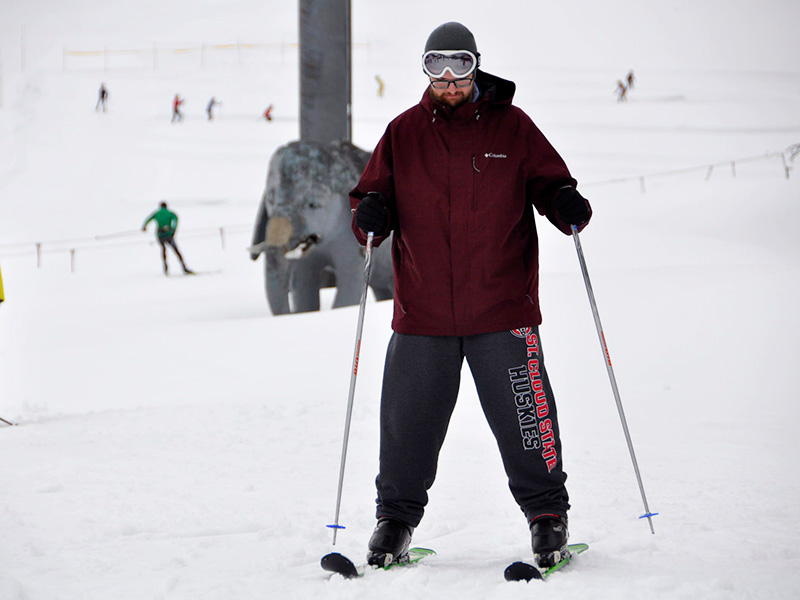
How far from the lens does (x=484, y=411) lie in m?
2.59

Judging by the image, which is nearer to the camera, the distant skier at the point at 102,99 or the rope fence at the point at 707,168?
the rope fence at the point at 707,168

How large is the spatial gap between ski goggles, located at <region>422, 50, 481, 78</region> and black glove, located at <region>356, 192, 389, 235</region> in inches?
14.7

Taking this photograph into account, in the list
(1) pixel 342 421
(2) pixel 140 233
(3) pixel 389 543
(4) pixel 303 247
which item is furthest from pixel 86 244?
(3) pixel 389 543

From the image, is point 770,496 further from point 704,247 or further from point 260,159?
point 260,159

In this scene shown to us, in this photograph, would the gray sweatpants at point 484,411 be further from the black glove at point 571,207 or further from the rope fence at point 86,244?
the rope fence at point 86,244

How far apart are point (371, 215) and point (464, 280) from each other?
12.0 inches

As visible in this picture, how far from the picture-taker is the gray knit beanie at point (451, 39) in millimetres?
2594

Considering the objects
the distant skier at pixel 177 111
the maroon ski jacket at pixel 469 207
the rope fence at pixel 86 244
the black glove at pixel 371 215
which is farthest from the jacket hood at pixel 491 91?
the distant skier at pixel 177 111

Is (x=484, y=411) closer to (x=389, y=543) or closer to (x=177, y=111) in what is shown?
(x=389, y=543)

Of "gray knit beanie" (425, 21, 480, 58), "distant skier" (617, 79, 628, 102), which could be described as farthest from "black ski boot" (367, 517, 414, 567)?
"distant skier" (617, 79, 628, 102)

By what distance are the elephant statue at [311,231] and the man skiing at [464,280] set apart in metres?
5.82

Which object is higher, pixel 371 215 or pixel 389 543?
pixel 371 215

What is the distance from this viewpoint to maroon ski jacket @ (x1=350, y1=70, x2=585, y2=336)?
2.56 meters

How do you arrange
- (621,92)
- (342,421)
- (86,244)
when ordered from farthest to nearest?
(621,92)
(86,244)
(342,421)
